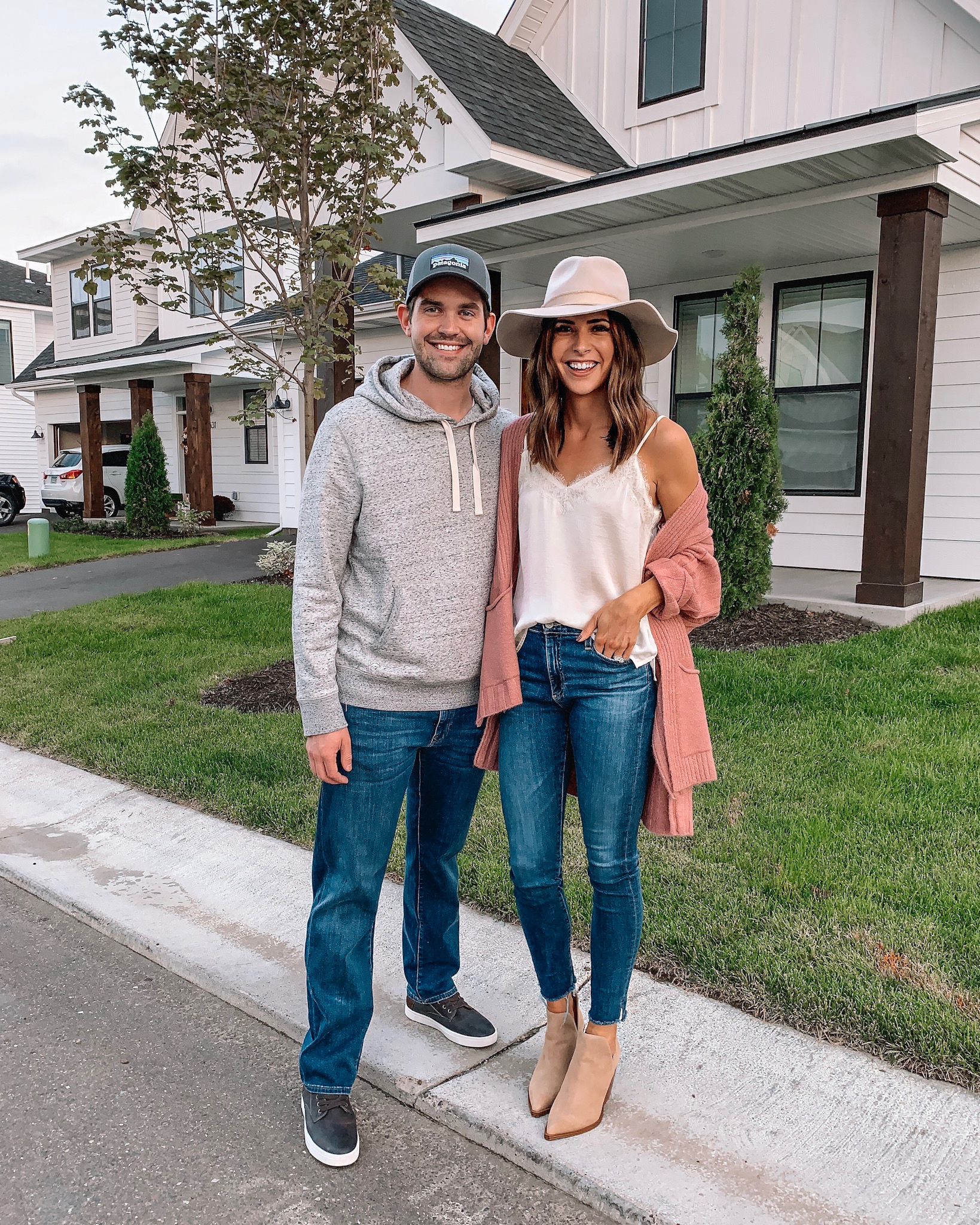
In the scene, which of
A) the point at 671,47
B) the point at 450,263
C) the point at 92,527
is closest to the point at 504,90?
the point at 671,47

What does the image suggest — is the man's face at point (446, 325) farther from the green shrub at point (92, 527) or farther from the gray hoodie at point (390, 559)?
the green shrub at point (92, 527)

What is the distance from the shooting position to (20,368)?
31.5 meters

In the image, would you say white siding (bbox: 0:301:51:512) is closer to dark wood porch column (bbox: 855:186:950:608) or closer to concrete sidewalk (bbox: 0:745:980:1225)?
dark wood porch column (bbox: 855:186:950:608)

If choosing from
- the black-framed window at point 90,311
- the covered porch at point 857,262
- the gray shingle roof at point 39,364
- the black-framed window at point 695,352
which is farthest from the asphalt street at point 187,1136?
the gray shingle roof at point 39,364

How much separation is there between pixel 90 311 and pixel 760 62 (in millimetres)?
18756

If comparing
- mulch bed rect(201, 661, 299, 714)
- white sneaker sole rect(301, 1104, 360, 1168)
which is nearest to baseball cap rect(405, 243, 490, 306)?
white sneaker sole rect(301, 1104, 360, 1168)

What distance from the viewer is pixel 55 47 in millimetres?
8969

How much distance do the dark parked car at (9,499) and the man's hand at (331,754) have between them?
911 inches

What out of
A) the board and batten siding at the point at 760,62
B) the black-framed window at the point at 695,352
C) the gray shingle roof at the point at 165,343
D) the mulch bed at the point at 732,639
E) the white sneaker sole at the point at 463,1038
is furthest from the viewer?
the gray shingle roof at the point at 165,343

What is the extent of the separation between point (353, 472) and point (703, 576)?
2.88ft

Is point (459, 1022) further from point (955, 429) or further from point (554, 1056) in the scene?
point (955, 429)

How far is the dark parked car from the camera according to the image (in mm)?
23109

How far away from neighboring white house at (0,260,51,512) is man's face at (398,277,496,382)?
101 ft

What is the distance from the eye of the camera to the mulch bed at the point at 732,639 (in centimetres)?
657
